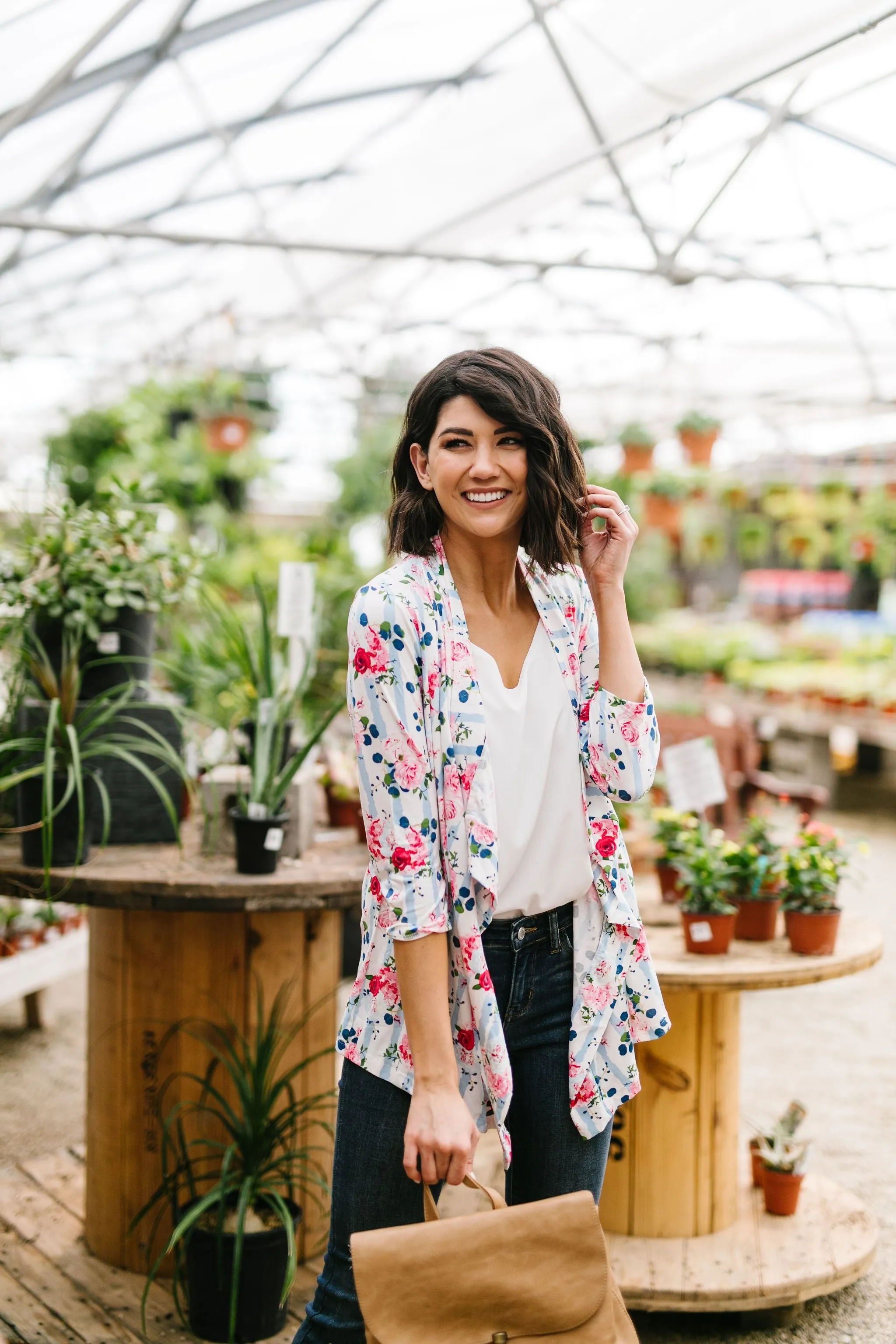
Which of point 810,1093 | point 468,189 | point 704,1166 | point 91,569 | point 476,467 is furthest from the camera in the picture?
point 468,189

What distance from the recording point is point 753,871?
2508 mm

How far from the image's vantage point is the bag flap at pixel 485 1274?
121cm

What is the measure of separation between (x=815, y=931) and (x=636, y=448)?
18.2 ft

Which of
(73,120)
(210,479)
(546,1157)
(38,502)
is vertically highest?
(73,120)

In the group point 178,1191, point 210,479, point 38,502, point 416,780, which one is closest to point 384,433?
point 210,479

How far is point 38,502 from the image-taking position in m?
2.46

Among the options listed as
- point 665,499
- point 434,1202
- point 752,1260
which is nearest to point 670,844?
point 752,1260

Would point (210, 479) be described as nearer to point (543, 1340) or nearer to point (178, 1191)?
point (178, 1191)

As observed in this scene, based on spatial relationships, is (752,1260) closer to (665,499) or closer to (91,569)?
(91,569)

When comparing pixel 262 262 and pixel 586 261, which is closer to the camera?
pixel 586 261

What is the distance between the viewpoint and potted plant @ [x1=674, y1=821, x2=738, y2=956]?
7.75 feet

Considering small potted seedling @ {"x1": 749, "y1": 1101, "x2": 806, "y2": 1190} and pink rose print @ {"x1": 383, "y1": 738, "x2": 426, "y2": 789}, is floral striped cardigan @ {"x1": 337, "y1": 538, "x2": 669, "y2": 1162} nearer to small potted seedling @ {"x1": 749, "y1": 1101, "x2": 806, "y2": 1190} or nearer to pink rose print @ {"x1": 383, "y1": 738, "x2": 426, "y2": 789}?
pink rose print @ {"x1": 383, "y1": 738, "x2": 426, "y2": 789}

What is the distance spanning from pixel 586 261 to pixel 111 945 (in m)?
3.49

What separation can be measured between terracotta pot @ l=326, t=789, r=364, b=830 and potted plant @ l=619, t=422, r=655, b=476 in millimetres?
5254
